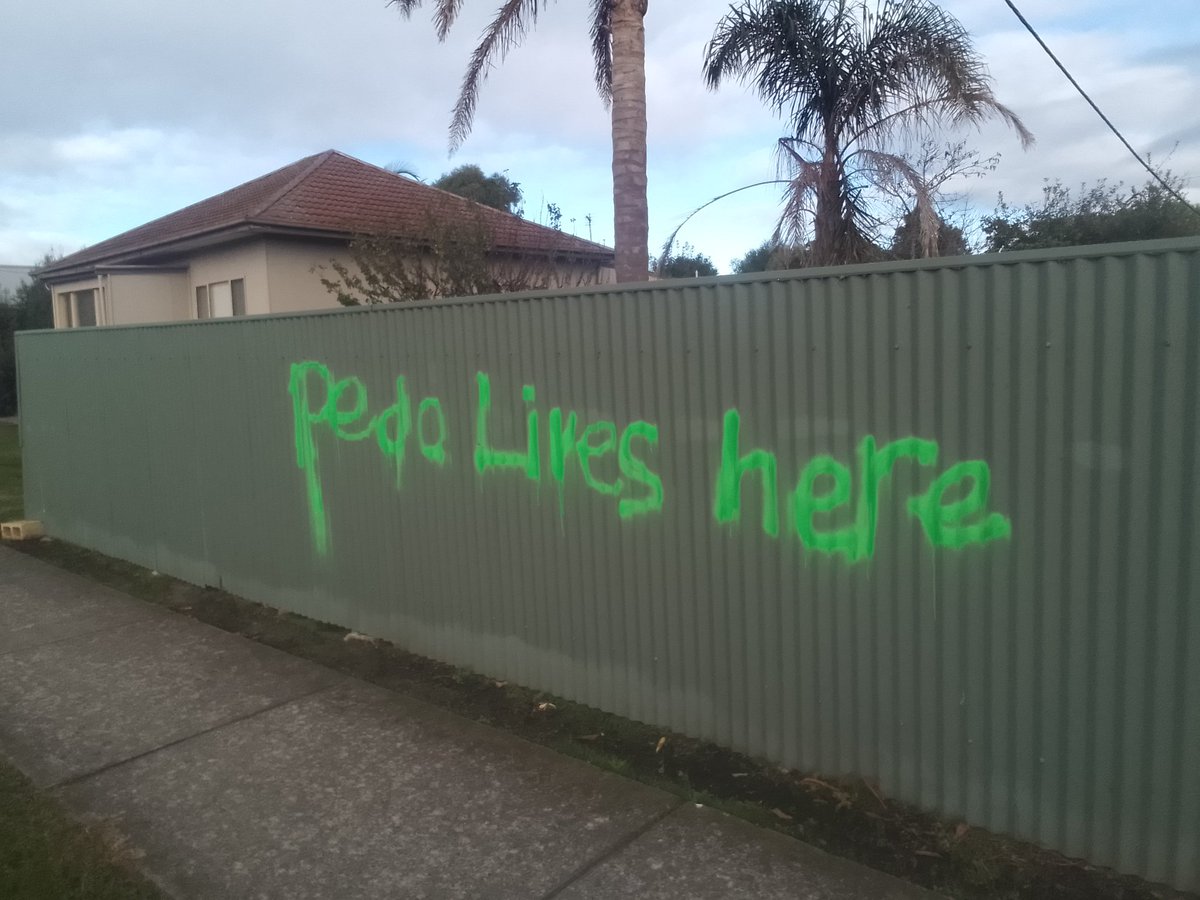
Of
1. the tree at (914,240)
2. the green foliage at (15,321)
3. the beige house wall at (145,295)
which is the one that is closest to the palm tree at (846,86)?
the tree at (914,240)

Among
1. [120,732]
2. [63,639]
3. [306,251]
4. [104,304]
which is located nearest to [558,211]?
[306,251]

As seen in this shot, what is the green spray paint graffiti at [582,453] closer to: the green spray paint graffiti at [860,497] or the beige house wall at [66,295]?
the green spray paint graffiti at [860,497]

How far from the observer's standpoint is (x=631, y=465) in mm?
4773

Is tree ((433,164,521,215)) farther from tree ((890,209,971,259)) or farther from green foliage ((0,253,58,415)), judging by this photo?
tree ((890,209,971,259))

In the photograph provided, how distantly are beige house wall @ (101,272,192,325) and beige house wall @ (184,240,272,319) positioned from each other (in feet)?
2.07

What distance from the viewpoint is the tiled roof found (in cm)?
1399

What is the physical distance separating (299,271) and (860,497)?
13.0 meters

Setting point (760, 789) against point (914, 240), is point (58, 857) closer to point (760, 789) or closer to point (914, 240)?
point (760, 789)

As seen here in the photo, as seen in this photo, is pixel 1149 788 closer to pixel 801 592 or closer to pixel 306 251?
pixel 801 592

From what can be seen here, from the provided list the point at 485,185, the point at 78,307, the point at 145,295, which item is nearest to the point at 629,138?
the point at 145,295

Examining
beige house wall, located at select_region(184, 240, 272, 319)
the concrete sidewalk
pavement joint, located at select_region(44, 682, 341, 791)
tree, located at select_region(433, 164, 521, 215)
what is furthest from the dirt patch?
tree, located at select_region(433, 164, 521, 215)

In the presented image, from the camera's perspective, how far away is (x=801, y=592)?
4.15 metres

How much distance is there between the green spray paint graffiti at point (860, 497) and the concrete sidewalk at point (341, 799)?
1274 millimetres

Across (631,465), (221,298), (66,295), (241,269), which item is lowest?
(631,465)
